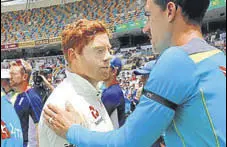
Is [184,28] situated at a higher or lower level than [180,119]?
higher

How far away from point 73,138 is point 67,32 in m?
0.58

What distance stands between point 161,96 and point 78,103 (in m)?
0.63

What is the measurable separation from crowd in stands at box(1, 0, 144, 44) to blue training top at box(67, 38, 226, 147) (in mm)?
22484

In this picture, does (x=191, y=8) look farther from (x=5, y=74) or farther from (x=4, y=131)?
(x=5, y=74)

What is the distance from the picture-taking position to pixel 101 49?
161cm

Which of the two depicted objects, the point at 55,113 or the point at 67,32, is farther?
the point at 67,32

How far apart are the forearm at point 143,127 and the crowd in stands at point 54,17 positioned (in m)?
22.5

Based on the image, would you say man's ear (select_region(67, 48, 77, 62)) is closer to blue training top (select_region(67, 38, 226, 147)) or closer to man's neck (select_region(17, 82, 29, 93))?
blue training top (select_region(67, 38, 226, 147))

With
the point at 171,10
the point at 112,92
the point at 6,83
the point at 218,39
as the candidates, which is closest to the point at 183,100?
the point at 171,10

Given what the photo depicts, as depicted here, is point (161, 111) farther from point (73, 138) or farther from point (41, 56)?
point (41, 56)

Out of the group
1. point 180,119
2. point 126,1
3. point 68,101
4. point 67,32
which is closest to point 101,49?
point 67,32

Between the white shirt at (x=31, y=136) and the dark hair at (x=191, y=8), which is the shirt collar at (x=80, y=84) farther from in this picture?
the white shirt at (x=31, y=136)

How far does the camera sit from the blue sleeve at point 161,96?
3.10 feet

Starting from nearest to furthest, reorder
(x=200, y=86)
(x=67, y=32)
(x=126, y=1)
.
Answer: (x=200, y=86), (x=67, y=32), (x=126, y=1)
